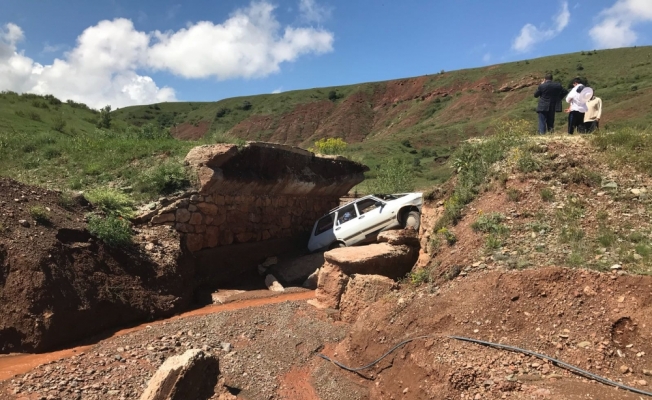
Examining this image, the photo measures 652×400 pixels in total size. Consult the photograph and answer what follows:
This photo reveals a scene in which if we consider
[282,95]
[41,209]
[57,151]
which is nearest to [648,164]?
[41,209]

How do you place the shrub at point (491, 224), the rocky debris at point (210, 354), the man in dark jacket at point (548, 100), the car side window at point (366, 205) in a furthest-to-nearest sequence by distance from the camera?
the car side window at point (366, 205)
the man in dark jacket at point (548, 100)
the shrub at point (491, 224)
the rocky debris at point (210, 354)

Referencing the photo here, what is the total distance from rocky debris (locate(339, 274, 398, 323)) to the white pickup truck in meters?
3.64

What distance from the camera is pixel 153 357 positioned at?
6273 millimetres

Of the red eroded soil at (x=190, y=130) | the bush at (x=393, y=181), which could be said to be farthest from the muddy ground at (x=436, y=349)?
the red eroded soil at (x=190, y=130)

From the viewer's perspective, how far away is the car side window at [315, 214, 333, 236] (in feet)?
42.0

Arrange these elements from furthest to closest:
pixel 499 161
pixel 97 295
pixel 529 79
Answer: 1. pixel 529 79
2. pixel 499 161
3. pixel 97 295

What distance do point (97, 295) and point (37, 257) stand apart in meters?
1.09

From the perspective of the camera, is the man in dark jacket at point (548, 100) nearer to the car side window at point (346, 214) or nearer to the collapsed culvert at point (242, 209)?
the car side window at point (346, 214)

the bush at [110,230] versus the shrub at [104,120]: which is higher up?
the shrub at [104,120]

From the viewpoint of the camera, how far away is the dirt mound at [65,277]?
6.64 metres

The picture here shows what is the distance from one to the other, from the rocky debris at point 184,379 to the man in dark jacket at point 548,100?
9072 millimetres

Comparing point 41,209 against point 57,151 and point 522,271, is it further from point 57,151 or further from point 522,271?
point 522,271

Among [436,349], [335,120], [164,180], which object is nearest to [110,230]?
[164,180]

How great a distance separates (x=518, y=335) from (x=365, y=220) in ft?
23.3
